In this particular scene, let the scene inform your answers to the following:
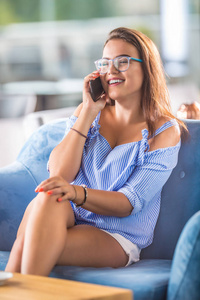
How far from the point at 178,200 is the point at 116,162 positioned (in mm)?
289

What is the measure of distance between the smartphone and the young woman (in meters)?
0.02

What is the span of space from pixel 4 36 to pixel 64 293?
7120mm

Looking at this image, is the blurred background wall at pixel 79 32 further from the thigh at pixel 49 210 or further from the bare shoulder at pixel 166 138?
the thigh at pixel 49 210

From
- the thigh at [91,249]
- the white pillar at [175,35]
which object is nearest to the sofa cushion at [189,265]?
the thigh at [91,249]

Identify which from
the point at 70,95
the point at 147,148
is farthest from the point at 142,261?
the point at 70,95

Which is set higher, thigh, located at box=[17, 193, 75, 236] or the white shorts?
thigh, located at box=[17, 193, 75, 236]

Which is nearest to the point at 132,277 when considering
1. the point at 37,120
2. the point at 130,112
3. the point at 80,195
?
the point at 80,195

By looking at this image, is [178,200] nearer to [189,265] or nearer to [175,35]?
[189,265]

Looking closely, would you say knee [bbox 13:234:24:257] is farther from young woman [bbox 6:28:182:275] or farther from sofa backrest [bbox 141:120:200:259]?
sofa backrest [bbox 141:120:200:259]

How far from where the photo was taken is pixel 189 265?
60.2 inches

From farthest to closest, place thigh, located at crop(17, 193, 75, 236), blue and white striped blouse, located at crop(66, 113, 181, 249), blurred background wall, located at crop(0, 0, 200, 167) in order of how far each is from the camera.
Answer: blurred background wall, located at crop(0, 0, 200, 167) → blue and white striped blouse, located at crop(66, 113, 181, 249) → thigh, located at crop(17, 193, 75, 236)

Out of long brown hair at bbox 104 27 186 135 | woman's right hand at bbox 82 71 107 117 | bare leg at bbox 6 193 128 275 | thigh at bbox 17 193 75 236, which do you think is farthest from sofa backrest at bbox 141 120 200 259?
thigh at bbox 17 193 75 236

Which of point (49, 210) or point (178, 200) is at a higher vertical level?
point (49, 210)

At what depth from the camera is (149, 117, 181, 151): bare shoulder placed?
6.26ft
